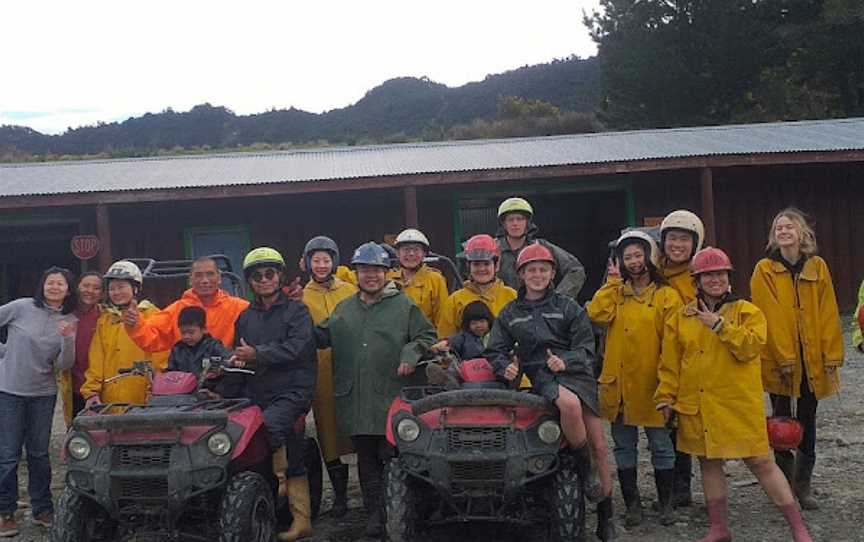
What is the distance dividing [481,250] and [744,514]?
2301mm

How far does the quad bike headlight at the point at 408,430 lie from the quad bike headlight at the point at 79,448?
1.57 m

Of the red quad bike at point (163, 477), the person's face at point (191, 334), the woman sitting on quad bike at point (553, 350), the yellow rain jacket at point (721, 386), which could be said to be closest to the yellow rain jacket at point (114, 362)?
the person's face at point (191, 334)

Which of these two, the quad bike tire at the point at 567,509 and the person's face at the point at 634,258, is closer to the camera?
the quad bike tire at the point at 567,509

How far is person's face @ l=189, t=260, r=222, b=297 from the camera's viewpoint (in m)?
5.43

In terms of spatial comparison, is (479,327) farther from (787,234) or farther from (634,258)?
(787,234)

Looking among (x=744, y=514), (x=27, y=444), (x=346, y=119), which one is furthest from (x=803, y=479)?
(x=346, y=119)

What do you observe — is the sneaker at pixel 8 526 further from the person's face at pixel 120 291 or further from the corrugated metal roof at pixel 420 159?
the corrugated metal roof at pixel 420 159

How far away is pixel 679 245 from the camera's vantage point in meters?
5.07

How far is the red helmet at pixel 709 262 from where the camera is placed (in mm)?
4555

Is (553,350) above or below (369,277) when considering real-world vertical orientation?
below

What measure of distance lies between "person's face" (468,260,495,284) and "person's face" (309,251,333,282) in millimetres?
977

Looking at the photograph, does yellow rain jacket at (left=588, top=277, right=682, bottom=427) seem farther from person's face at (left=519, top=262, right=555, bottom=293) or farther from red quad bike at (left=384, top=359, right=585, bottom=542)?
red quad bike at (left=384, top=359, right=585, bottom=542)

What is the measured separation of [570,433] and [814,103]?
102 ft

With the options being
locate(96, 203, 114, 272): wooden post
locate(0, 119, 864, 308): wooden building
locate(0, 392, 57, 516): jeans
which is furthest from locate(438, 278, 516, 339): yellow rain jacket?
locate(96, 203, 114, 272): wooden post
